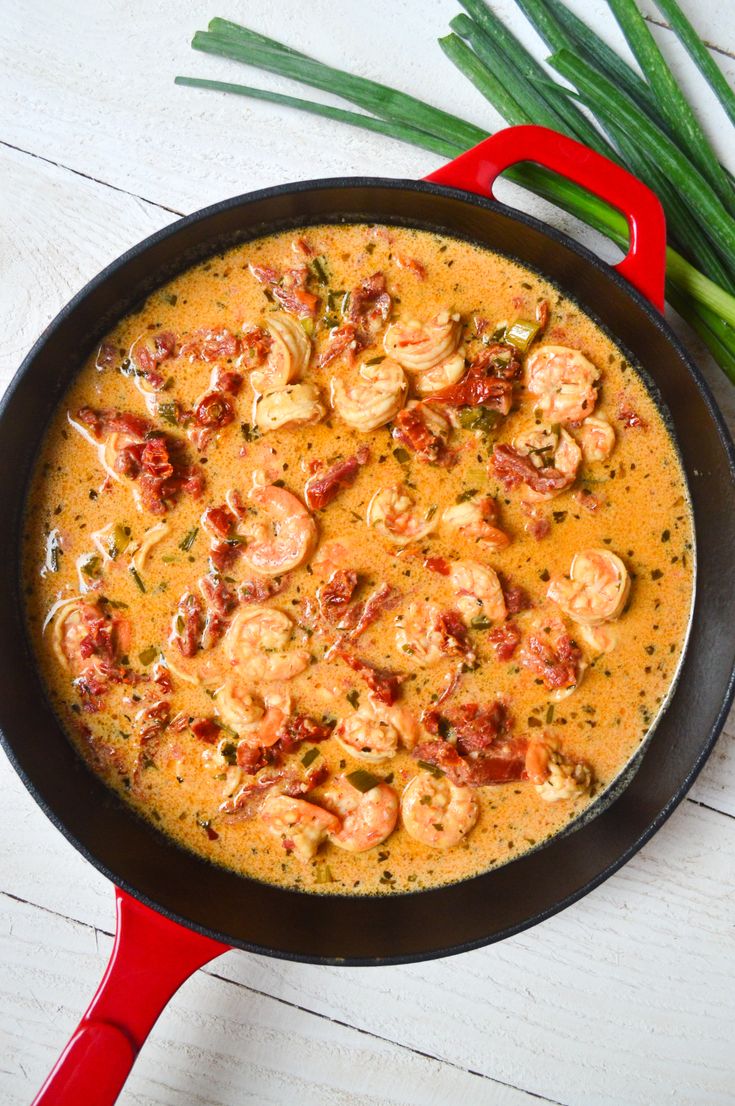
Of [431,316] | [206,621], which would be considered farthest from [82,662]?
[431,316]

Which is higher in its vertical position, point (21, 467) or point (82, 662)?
point (21, 467)

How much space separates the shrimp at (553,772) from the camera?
119 inches

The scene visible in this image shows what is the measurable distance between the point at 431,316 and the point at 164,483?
1.03 meters

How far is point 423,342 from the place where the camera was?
115 inches

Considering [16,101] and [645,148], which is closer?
[645,148]

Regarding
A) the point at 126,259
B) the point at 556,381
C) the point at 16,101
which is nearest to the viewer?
the point at 126,259

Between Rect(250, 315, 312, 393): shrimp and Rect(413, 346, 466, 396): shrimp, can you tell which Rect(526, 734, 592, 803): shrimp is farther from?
Rect(250, 315, 312, 393): shrimp

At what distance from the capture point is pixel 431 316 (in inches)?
118

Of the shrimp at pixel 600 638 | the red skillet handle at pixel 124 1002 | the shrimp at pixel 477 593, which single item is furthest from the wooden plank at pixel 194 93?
the red skillet handle at pixel 124 1002

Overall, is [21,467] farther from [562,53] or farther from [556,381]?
[562,53]

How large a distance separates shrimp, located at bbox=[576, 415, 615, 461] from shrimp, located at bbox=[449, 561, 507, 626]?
507 mm

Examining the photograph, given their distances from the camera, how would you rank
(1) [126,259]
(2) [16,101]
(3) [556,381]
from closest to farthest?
(1) [126,259] → (3) [556,381] → (2) [16,101]

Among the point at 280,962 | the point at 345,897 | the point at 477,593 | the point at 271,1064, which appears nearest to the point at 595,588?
the point at 477,593

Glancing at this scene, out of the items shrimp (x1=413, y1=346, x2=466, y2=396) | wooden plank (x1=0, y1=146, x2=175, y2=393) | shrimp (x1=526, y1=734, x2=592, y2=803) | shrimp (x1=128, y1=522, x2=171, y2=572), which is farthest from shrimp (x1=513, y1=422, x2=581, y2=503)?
wooden plank (x1=0, y1=146, x2=175, y2=393)
